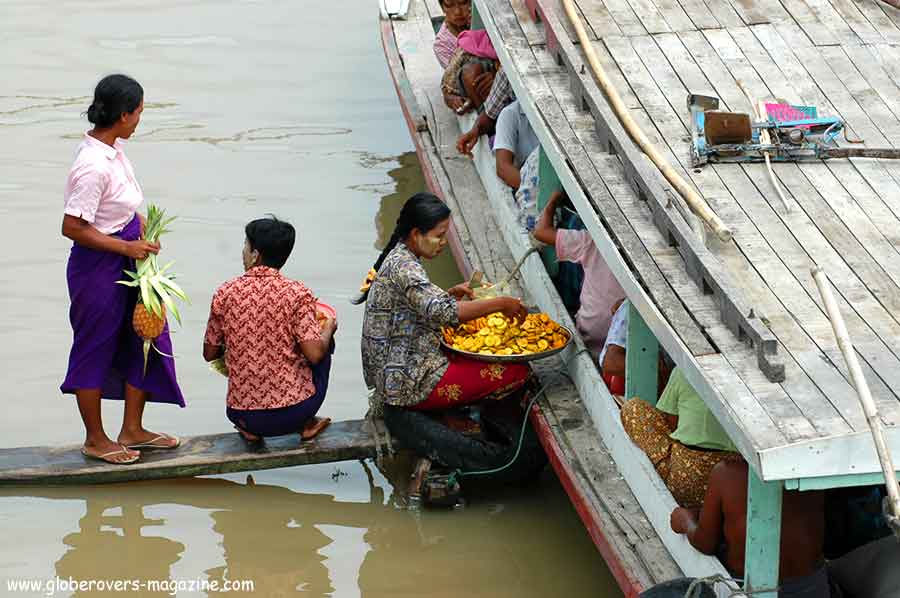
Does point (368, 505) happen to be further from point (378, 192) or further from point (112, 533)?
point (378, 192)

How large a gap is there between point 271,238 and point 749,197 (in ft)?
6.11

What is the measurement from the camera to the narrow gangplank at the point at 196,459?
20.2ft

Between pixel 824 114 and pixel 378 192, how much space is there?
14.7 ft

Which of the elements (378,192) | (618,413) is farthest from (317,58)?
(618,413)

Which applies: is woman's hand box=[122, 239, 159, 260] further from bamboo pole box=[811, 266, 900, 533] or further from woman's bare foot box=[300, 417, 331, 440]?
bamboo pole box=[811, 266, 900, 533]

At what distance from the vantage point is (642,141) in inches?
221

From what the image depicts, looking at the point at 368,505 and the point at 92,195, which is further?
the point at 368,505

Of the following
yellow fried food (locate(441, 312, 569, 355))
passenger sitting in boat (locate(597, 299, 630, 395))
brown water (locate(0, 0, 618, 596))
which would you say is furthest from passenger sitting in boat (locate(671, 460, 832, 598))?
yellow fried food (locate(441, 312, 569, 355))

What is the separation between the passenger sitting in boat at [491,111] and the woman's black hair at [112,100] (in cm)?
231

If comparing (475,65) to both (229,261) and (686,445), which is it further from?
(686,445)

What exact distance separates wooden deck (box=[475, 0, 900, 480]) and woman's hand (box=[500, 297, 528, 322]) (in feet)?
1.99

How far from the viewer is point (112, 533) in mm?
6133

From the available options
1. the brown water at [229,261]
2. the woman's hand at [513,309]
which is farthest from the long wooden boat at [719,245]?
the brown water at [229,261]

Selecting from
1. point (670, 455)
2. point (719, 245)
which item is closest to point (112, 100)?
point (719, 245)
